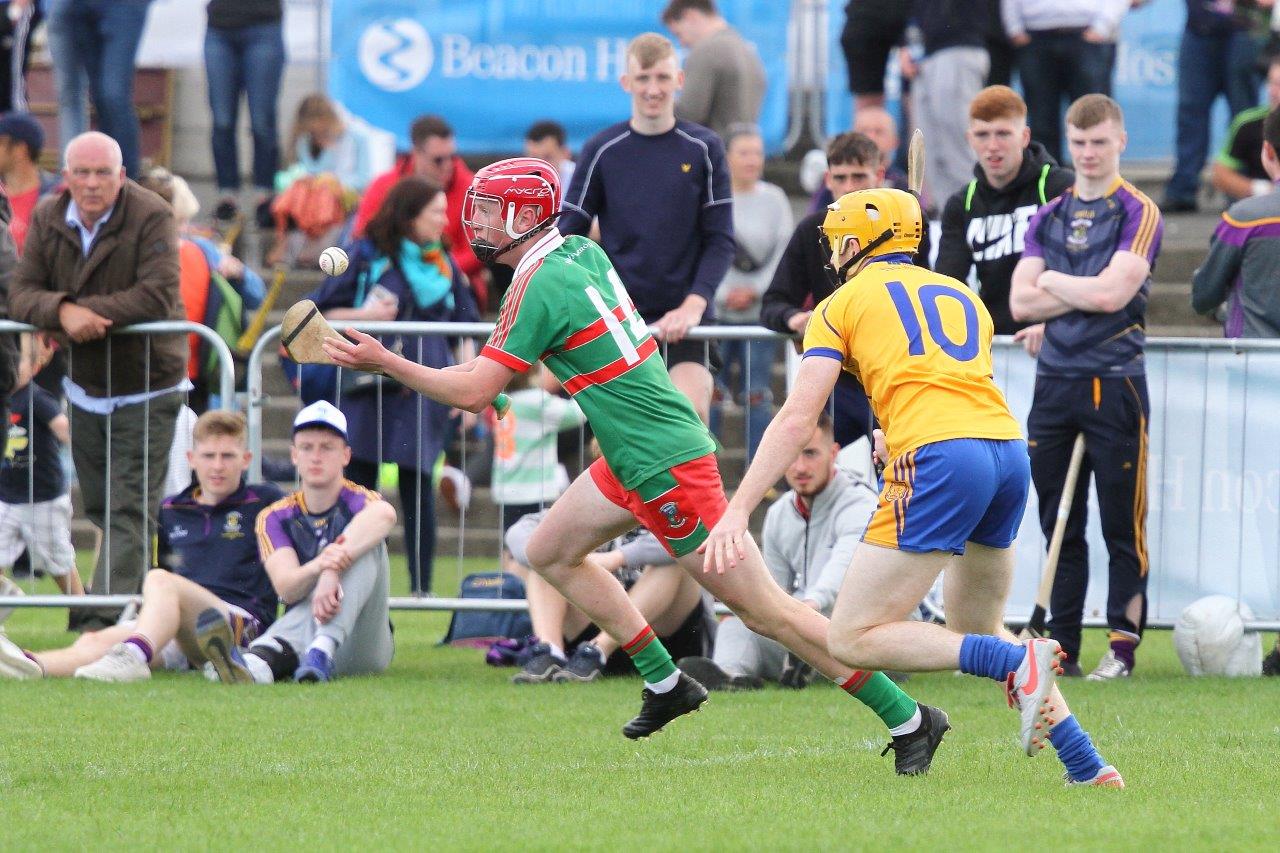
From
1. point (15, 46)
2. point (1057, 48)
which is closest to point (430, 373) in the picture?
point (1057, 48)

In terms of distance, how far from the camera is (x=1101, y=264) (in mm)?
8938

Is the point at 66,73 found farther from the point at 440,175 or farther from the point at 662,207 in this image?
the point at 662,207

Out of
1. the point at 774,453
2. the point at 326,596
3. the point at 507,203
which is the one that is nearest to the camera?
the point at 774,453

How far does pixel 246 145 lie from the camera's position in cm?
1859

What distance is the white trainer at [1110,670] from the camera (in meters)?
9.07

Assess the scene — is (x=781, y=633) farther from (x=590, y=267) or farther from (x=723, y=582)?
(x=590, y=267)

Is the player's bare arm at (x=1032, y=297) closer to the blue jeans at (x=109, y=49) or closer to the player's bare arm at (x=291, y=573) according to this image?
the player's bare arm at (x=291, y=573)

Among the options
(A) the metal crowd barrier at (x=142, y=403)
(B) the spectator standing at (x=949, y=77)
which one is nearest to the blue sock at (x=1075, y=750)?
(A) the metal crowd barrier at (x=142, y=403)

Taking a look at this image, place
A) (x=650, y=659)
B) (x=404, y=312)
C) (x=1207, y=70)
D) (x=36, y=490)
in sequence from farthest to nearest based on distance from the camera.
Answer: (x=1207, y=70) < (x=36, y=490) < (x=404, y=312) < (x=650, y=659)

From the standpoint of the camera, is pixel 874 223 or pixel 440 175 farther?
pixel 440 175

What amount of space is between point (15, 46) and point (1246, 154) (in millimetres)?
9431

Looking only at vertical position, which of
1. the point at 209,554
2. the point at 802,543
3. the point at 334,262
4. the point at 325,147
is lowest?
the point at 209,554

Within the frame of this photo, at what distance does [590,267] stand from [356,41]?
936cm

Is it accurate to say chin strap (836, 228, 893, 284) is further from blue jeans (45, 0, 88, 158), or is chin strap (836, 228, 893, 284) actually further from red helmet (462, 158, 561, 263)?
blue jeans (45, 0, 88, 158)
